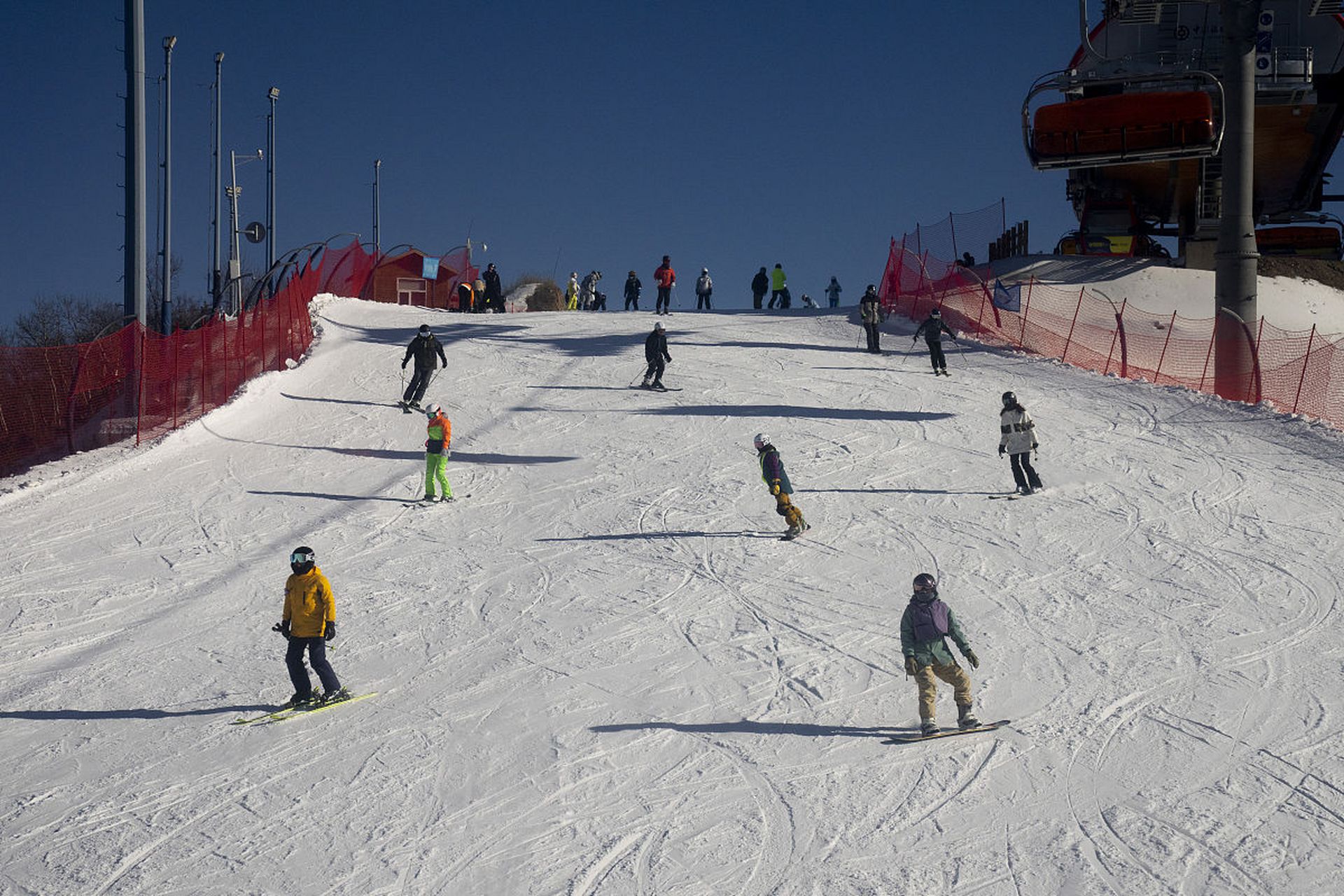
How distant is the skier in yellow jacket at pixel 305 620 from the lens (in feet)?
31.8

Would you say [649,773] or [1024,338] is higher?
[1024,338]

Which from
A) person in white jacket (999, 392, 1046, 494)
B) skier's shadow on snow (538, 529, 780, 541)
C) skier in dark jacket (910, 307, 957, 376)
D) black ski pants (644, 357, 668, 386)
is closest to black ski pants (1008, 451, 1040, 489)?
person in white jacket (999, 392, 1046, 494)

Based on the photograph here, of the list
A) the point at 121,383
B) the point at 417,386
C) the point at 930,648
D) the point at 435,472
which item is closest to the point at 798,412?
the point at 417,386

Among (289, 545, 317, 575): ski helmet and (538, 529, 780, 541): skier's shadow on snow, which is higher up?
(289, 545, 317, 575): ski helmet

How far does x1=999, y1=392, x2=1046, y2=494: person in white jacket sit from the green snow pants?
6.97 m

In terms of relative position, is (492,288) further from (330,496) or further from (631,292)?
(330,496)

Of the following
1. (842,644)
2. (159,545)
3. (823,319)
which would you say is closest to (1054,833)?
(842,644)

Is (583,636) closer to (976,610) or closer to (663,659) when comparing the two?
(663,659)

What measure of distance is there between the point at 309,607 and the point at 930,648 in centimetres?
464

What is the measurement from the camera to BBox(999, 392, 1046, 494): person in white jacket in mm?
15461

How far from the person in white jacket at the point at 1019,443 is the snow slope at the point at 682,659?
38 cm

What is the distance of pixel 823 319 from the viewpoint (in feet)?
104

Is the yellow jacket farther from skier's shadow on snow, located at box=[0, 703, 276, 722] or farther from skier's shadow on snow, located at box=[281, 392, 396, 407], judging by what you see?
skier's shadow on snow, located at box=[281, 392, 396, 407]

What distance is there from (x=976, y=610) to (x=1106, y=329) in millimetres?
16557
